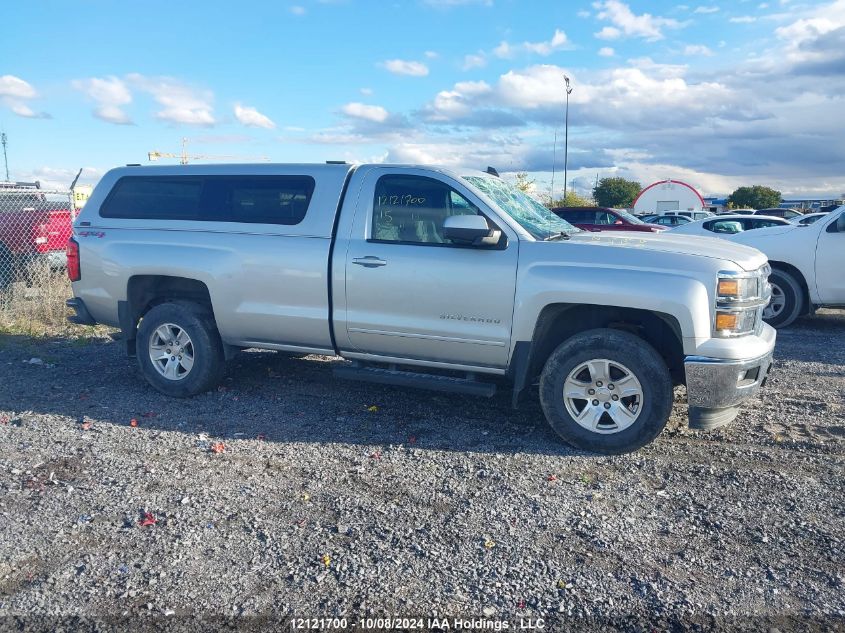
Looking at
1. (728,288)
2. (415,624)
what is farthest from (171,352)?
(728,288)

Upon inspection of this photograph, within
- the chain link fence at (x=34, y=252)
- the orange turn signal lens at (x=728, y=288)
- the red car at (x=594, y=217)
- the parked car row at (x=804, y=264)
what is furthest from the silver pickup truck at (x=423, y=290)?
the red car at (x=594, y=217)

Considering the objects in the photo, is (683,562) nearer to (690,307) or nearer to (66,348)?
(690,307)

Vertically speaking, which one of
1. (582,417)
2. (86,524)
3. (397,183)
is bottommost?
(86,524)

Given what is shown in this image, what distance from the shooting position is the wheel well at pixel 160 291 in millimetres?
6520

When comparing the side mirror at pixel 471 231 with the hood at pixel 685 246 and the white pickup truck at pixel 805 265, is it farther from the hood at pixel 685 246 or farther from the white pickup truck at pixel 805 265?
the white pickup truck at pixel 805 265

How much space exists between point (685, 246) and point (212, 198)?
393cm

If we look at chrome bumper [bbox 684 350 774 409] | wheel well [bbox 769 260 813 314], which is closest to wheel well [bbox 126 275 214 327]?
chrome bumper [bbox 684 350 774 409]

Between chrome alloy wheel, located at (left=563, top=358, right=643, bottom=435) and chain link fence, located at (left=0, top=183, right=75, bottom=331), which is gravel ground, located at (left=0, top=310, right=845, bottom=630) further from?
chain link fence, located at (left=0, top=183, right=75, bottom=331)

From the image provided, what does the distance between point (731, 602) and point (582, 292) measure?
227cm

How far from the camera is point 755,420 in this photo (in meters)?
5.82

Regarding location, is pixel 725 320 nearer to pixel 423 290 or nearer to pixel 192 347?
pixel 423 290

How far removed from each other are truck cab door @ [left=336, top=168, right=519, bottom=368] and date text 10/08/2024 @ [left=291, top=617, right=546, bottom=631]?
8.04ft

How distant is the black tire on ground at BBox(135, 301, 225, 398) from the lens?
6.37 meters

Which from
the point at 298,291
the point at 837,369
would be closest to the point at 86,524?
the point at 298,291
